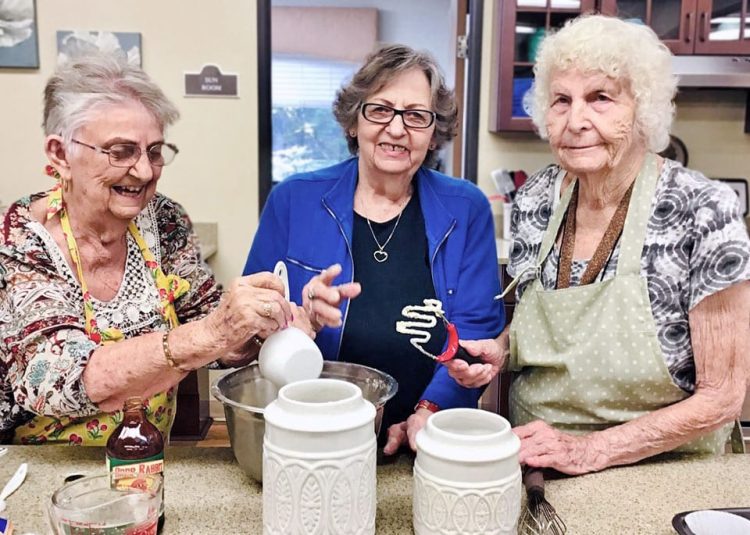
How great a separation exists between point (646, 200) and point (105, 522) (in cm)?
99

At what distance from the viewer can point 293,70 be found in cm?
582

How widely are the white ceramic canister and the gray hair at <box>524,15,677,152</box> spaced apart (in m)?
0.71

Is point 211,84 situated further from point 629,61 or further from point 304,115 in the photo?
point 304,115

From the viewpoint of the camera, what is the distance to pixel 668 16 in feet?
9.61

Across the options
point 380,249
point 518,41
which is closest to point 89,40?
point 518,41

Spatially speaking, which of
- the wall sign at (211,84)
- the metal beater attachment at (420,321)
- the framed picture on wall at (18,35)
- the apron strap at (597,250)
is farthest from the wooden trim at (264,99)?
the apron strap at (597,250)

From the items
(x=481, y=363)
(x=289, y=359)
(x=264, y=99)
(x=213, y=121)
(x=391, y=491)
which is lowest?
(x=391, y=491)

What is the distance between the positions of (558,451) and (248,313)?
54cm

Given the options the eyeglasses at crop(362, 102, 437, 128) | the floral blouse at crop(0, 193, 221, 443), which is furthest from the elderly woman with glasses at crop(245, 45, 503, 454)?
the floral blouse at crop(0, 193, 221, 443)

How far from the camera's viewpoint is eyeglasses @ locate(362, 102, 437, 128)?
1485 mm

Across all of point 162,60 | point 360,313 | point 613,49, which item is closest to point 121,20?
point 162,60

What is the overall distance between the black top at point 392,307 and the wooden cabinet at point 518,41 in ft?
5.53

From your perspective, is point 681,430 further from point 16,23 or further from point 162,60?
point 16,23

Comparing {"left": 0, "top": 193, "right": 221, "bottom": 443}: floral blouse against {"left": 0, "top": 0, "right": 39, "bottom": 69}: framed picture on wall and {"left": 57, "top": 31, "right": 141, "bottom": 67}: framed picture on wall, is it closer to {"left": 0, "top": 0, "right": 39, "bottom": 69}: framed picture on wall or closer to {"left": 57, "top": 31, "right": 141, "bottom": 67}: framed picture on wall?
{"left": 57, "top": 31, "right": 141, "bottom": 67}: framed picture on wall
